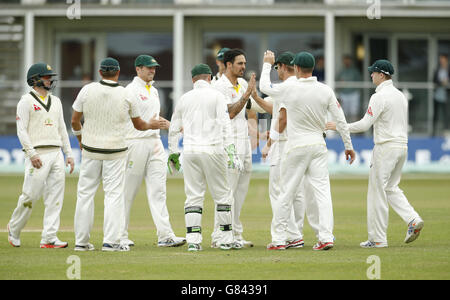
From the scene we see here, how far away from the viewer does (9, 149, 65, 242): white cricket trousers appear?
39.0 ft

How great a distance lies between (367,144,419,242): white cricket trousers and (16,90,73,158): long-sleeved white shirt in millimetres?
4368

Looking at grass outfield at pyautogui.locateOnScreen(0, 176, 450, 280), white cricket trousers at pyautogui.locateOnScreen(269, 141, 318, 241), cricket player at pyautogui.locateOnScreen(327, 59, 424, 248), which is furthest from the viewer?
white cricket trousers at pyautogui.locateOnScreen(269, 141, 318, 241)

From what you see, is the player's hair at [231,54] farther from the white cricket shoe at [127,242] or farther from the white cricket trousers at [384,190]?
the white cricket shoe at [127,242]

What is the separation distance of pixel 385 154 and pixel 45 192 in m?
4.70

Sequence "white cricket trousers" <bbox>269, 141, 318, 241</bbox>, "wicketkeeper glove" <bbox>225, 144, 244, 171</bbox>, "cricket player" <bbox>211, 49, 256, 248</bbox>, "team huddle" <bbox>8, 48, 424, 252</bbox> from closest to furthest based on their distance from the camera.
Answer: "team huddle" <bbox>8, 48, 424, 252</bbox>
"wicketkeeper glove" <bbox>225, 144, 244, 171</bbox>
"white cricket trousers" <bbox>269, 141, 318, 241</bbox>
"cricket player" <bbox>211, 49, 256, 248</bbox>

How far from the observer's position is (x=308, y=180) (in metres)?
11.6

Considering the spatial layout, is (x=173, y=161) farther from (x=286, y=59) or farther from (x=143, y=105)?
(x=286, y=59)

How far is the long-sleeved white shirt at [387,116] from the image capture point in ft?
39.3

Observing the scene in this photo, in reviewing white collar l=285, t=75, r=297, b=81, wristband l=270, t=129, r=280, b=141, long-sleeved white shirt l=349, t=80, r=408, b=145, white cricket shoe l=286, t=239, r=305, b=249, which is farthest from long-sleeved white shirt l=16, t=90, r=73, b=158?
long-sleeved white shirt l=349, t=80, r=408, b=145

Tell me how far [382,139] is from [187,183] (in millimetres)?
2761

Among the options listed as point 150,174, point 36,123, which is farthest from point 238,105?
point 36,123

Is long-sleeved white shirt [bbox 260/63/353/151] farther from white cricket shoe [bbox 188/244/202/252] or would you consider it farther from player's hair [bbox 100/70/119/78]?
player's hair [bbox 100/70/119/78]

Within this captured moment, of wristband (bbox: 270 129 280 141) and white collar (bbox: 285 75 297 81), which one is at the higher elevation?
white collar (bbox: 285 75 297 81)

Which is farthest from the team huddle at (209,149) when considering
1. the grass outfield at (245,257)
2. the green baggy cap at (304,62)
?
the grass outfield at (245,257)
